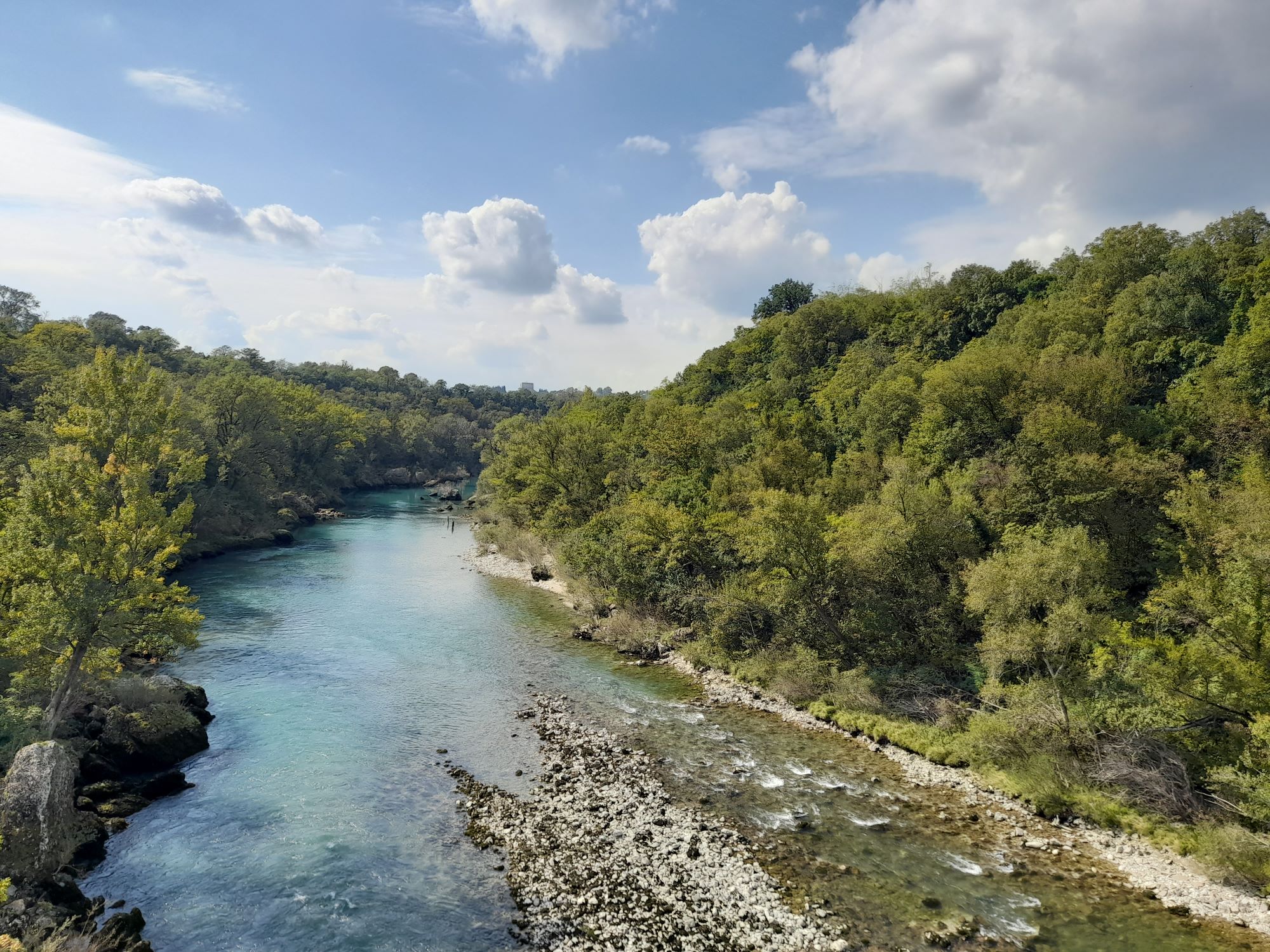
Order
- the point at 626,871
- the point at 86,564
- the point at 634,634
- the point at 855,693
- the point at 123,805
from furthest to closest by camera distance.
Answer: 1. the point at 634,634
2. the point at 855,693
3. the point at 86,564
4. the point at 123,805
5. the point at 626,871

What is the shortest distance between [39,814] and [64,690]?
6.39m

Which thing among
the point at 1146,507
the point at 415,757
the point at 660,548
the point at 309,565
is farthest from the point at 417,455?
the point at 1146,507

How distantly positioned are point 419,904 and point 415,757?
8.19m

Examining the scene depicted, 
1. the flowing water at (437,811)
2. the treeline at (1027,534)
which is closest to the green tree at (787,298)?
the treeline at (1027,534)

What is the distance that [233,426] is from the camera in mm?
71375

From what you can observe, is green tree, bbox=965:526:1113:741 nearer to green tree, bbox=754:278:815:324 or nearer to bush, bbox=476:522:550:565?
bush, bbox=476:522:550:565

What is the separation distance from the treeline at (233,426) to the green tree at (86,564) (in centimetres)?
288

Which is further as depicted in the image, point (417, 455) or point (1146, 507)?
point (417, 455)

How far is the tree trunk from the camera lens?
19812mm

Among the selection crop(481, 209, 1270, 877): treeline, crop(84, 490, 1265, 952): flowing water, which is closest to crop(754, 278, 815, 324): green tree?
crop(481, 209, 1270, 877): treeline

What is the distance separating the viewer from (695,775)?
71.8 ft

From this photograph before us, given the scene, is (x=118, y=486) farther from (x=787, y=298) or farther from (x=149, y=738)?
(x=787, y=298)

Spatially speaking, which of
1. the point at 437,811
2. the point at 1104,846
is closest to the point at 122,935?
the point at 437,811

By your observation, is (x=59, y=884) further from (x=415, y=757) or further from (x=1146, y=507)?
(x=1146, y=507)
